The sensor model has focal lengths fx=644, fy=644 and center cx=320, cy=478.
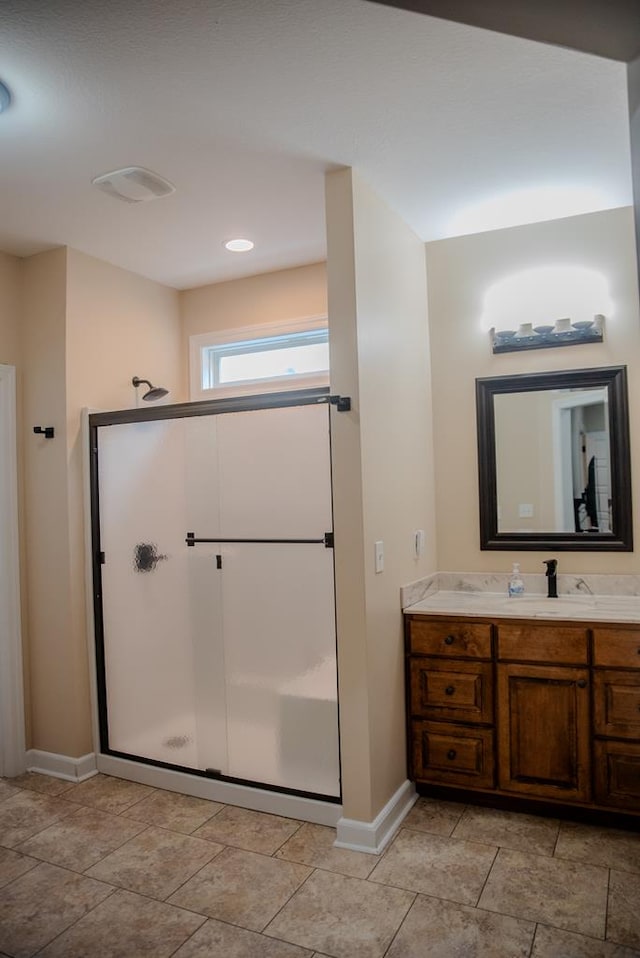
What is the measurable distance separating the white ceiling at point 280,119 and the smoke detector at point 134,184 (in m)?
0.04

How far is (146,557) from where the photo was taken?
3.33m

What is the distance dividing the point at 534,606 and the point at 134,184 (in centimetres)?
257

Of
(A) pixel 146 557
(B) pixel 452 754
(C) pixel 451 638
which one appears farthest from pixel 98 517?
(B) pixel 452 754

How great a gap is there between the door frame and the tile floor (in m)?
0.45

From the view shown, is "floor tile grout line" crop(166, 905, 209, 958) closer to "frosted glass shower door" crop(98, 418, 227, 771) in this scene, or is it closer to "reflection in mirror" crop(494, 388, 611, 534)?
"frosted glass shower door" crop(98, 418, 227, 771)

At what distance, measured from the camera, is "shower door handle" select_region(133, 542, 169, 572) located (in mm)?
3301

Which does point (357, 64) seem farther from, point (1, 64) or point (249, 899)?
point (249, 899)

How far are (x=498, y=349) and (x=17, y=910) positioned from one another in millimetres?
3187

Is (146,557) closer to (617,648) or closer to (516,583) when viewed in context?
(516,583)

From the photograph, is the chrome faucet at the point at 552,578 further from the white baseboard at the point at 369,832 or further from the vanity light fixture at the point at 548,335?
the white baseboard at the point at 369,832

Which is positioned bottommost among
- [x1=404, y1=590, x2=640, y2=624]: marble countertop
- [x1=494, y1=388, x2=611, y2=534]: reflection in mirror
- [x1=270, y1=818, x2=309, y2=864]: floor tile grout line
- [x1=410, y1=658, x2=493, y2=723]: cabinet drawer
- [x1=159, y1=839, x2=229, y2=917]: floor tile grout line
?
[x1=270, y1=818, x2=309, y2=864]: floor tile grout line

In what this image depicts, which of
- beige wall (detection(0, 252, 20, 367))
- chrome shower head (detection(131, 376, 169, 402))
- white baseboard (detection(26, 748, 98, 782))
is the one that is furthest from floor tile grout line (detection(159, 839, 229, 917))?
beige wall (detection(0, 252, 20, 367))

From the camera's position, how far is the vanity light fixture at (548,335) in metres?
3.20

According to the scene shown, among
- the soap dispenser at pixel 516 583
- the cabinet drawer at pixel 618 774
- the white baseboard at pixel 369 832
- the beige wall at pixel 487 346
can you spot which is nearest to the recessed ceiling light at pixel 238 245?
the beige wall at pixel 487 346
